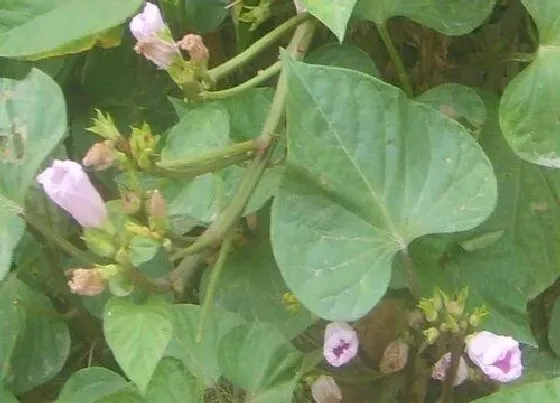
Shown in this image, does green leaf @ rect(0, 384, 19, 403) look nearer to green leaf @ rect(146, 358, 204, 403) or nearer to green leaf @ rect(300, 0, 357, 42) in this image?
green leaf @ rect(146, 358, 204, 403)

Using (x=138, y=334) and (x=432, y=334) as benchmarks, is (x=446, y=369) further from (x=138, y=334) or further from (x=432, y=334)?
(x=138, y=334)

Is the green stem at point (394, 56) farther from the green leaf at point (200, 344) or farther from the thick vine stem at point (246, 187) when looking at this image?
the green leaf at point (200, 344)

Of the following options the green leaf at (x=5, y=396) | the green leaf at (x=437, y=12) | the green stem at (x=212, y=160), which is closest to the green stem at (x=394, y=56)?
the green leaf at (x=437, y=12)

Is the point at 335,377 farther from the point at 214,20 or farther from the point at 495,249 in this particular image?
the point at 214,20

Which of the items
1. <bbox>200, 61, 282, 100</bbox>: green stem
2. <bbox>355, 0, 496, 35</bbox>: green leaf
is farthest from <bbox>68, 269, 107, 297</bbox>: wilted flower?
<bbox>355, 0, 496, 35</bbox>: green leaf

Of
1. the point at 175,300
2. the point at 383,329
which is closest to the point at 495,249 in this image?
the point at 383,329

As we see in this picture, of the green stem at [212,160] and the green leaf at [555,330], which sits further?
the green leaf at [555,330]
